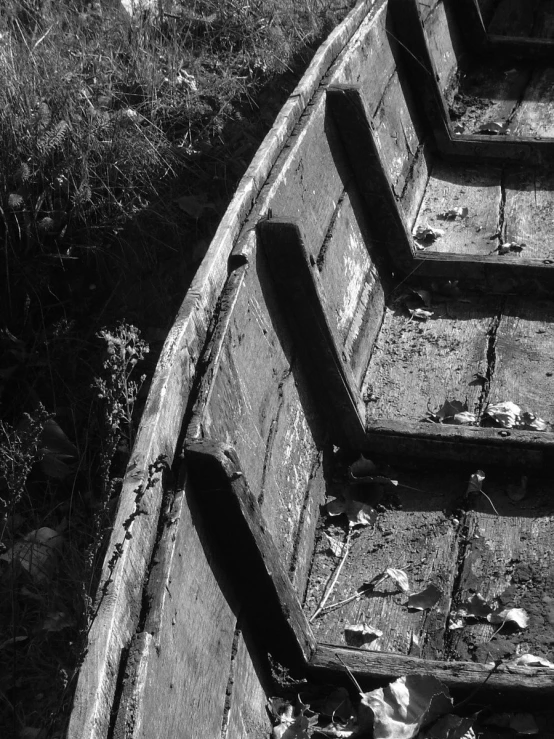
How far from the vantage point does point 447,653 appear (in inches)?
78.9

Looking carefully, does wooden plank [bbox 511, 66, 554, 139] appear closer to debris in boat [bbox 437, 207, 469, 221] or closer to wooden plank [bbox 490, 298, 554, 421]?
debris in boat [bbox 437, 207, 469, 221]

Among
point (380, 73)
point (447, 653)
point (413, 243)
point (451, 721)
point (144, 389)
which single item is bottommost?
point (451, 721)

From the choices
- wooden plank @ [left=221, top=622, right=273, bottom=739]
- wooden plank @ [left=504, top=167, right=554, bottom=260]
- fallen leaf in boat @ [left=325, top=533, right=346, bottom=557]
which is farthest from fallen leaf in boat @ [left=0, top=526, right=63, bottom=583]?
wooden plank @ [left=504, top=167, right=554, bottom=260]

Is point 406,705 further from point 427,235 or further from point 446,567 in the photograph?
point 427,235

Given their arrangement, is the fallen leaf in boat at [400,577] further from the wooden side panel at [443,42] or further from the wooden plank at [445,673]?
the wooden side panel at [443,42]

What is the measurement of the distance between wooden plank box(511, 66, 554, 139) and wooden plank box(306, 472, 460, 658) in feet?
7.07

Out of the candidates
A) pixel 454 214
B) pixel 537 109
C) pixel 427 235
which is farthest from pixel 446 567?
pixel 537 109

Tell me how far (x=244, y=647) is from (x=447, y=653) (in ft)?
1.69

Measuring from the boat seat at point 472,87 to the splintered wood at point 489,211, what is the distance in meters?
0.10

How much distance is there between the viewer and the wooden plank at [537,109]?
4.09 metres

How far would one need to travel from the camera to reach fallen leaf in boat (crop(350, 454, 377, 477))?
2477 mm

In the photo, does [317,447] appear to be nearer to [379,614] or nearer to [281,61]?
[379,614]

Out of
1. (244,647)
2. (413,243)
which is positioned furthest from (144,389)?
(244,647)

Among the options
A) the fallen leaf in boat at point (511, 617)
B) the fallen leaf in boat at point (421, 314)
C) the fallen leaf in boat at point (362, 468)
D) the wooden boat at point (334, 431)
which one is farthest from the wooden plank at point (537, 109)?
the fallen leaf in boat at point (511, 617)
